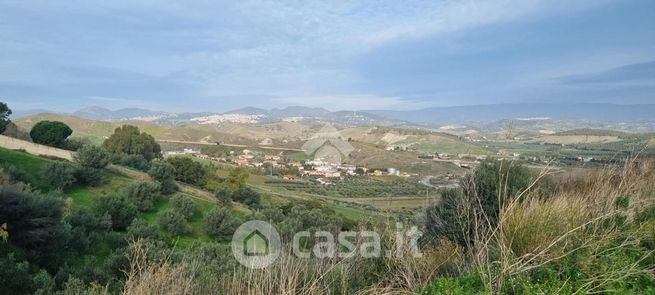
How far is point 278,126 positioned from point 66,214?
11833cm

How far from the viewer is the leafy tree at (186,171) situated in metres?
36.4

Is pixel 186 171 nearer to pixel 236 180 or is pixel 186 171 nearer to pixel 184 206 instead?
pixel 236 180

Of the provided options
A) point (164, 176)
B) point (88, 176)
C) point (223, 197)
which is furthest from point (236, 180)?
point (88, 176)

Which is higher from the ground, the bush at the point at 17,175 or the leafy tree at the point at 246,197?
the bush at the point at 17,175

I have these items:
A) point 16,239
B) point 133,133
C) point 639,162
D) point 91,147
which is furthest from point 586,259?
point 133,133

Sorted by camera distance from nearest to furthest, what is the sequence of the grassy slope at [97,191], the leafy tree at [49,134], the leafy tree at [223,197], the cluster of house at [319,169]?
the grassy slope at [97,191] < the leafy tree at [223,197] < the leafy tree at [49,134] < the cluster of house at [319,169]

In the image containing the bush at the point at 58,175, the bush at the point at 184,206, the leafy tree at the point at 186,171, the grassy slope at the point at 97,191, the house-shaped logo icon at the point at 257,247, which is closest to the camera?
the house-shaped logo icon at the point at 257,247

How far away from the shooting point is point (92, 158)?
25.0 metres

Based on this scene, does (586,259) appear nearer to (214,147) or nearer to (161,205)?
(161,205)

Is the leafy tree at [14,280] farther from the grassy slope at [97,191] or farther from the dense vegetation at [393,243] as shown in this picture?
the grassy slope at [97,191]

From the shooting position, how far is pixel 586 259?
3219 mm

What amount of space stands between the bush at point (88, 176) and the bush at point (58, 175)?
1.06 m

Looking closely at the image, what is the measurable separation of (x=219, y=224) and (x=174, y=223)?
2.26 m

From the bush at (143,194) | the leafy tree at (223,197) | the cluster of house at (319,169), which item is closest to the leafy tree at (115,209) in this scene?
the bush at (143,194)
